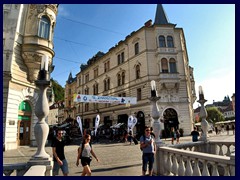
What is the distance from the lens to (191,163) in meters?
4.70

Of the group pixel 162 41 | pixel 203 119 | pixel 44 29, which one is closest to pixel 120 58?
pixel 162 41

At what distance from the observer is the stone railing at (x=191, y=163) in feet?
11.1

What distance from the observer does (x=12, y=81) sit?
11805 mm

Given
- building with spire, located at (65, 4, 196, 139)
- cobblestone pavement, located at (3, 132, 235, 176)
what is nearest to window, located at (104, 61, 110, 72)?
building with spire, located at (65, 4, 196, 139)

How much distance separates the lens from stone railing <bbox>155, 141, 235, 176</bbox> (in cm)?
337

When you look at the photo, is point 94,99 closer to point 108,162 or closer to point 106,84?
point 108,162

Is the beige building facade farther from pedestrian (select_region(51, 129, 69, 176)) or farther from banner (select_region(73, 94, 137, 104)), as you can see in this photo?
pedestrian (select_region(51, 129, 69, 176))

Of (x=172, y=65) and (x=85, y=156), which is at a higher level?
(x=172, y=65)

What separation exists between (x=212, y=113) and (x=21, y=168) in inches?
2379

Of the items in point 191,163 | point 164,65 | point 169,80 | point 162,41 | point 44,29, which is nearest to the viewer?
point 191,163

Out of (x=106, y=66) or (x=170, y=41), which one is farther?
(x=106, y=66)

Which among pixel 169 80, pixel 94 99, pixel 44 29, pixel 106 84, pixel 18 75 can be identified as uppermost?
pixel 44 29
